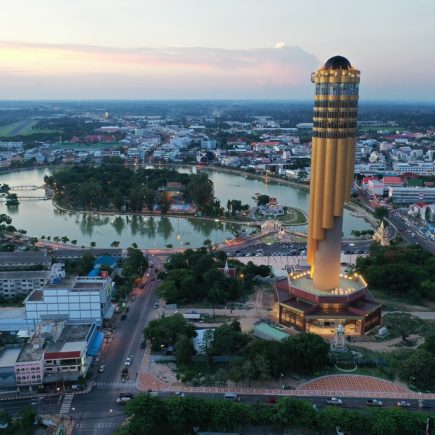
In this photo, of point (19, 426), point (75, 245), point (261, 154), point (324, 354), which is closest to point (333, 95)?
point (324, 354)

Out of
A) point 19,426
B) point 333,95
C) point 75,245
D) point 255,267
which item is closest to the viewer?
point 19,426

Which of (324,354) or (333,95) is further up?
(333,95)

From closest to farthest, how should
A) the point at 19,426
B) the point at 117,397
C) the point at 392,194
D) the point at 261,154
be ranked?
the point at 19,426 → the point at 117,397 → the point at 392,194 → the point at 261,154

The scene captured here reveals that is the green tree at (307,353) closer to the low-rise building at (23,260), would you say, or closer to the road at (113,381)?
the road at (113,381)

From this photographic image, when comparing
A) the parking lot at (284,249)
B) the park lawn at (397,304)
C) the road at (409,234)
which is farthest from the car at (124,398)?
the road at (409,234)

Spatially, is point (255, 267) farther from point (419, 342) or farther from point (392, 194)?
point (392, 194)

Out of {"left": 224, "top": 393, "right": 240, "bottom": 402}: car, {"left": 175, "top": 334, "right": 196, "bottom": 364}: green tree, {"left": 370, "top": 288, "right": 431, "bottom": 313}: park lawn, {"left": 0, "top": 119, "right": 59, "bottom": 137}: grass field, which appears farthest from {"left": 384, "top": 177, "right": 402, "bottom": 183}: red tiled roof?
{"left": 0, "top": 119, "right": 59, "bottom": 137}: grass field
